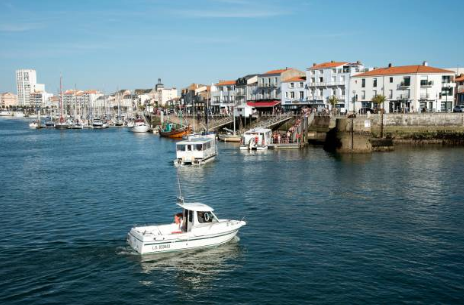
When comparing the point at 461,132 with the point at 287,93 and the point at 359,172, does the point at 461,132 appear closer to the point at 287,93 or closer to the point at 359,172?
the point at 359,172

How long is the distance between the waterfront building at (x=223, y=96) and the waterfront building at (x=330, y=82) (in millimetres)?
36253

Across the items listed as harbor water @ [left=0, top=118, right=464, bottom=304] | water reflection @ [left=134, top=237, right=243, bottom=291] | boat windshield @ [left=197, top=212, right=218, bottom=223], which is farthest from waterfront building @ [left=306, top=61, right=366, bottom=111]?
water reflection @ [left=134, top=237, right=243, bottom=291]

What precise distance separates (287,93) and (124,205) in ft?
310

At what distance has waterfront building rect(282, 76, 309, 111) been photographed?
124 meters

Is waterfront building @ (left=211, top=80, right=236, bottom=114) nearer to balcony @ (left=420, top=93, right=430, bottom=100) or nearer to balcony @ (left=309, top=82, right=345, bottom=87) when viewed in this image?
balcony @ (left=309, top=82, right=345, bottom=87)

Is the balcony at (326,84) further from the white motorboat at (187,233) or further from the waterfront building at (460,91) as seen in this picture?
the white motorboat at (187,233)

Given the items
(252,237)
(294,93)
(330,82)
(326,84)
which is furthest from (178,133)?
(252,237)

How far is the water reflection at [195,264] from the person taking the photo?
77.7 feet

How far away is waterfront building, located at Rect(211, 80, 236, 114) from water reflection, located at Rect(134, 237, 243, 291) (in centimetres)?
12243

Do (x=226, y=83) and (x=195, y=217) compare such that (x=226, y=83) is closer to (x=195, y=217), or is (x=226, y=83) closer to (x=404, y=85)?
(x=404, y=85)

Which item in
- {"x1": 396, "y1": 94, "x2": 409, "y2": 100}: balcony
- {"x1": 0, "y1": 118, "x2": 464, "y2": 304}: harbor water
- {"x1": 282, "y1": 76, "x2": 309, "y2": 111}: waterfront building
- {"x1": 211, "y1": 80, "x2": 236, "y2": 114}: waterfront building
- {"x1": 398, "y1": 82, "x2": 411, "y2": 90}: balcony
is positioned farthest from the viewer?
{"x1": 211, "y1": 80, "x2": 236, "y2": 114}: waterfront building

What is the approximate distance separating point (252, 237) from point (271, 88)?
107m

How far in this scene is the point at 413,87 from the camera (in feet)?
328

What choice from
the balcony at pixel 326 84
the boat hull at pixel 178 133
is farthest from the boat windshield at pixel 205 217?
the balcony at pixel 326 84
